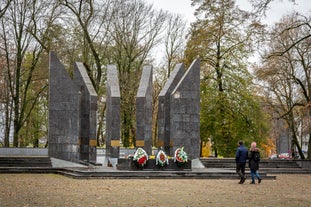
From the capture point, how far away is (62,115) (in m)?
25.0

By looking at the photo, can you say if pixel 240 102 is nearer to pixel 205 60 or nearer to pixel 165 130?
pixel 205 60

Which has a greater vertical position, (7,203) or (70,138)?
(70,138)

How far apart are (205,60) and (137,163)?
53.6ft

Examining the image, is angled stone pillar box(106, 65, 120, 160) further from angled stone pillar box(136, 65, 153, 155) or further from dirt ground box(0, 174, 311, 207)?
dirt ground box(0, 174, 311, 207)

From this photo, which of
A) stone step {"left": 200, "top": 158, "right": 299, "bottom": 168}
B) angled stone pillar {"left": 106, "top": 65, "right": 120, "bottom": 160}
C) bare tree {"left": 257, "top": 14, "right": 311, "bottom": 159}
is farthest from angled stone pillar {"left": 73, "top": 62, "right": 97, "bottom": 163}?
bare tree {"left": 257, "top": 14, "right": 311, "bottom": 159}

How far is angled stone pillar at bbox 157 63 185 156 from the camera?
2789cm

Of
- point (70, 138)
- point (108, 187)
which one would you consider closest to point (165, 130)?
point (70, 138)

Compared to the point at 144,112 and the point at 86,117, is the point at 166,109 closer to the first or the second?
the point at 144,112

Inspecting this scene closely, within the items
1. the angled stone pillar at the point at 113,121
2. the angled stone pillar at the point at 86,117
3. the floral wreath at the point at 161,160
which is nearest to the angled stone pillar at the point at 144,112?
the angled stone pillar at the point at 113,121

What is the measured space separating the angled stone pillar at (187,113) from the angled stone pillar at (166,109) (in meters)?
1.78

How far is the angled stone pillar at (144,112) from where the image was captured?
26.5m

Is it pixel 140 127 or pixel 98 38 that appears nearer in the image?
pixel 140 127

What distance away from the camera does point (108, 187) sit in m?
15.6

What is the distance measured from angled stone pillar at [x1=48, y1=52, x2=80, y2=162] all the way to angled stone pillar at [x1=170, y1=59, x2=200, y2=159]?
4.93 meters
